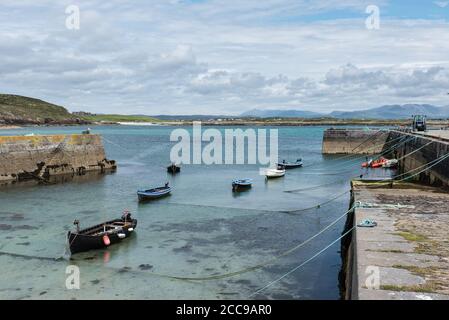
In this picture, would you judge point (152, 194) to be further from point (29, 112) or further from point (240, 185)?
point (29, 112)

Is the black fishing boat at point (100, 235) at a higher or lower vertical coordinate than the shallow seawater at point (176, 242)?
higher

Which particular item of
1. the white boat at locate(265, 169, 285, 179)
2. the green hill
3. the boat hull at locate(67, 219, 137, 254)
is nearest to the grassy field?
the green hill

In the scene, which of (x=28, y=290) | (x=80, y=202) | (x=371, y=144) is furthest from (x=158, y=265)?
(x=371, y=144)

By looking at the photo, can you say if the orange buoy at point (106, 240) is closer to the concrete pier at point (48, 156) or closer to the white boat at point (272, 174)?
the concrete pier at point (48, 156)

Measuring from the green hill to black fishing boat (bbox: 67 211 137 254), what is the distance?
452 feet

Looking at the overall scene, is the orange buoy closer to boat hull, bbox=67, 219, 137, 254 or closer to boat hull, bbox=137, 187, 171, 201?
boat hull, bbox=67, 219, 137, 254

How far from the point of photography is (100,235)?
18484 mm

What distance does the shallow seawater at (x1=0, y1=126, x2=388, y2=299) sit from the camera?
1413cm

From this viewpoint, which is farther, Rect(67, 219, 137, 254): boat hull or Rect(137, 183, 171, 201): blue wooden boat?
Rect(137, 183, 171, 201): blue wooden boat

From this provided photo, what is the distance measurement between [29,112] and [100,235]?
16193cm

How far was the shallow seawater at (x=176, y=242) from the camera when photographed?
14.1 metres

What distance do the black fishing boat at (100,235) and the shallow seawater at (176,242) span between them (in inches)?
13.6

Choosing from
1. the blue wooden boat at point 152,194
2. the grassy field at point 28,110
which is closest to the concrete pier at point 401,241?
the blue wooden boat at point 152,194

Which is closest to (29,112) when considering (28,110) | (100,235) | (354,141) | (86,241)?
(28,110)
